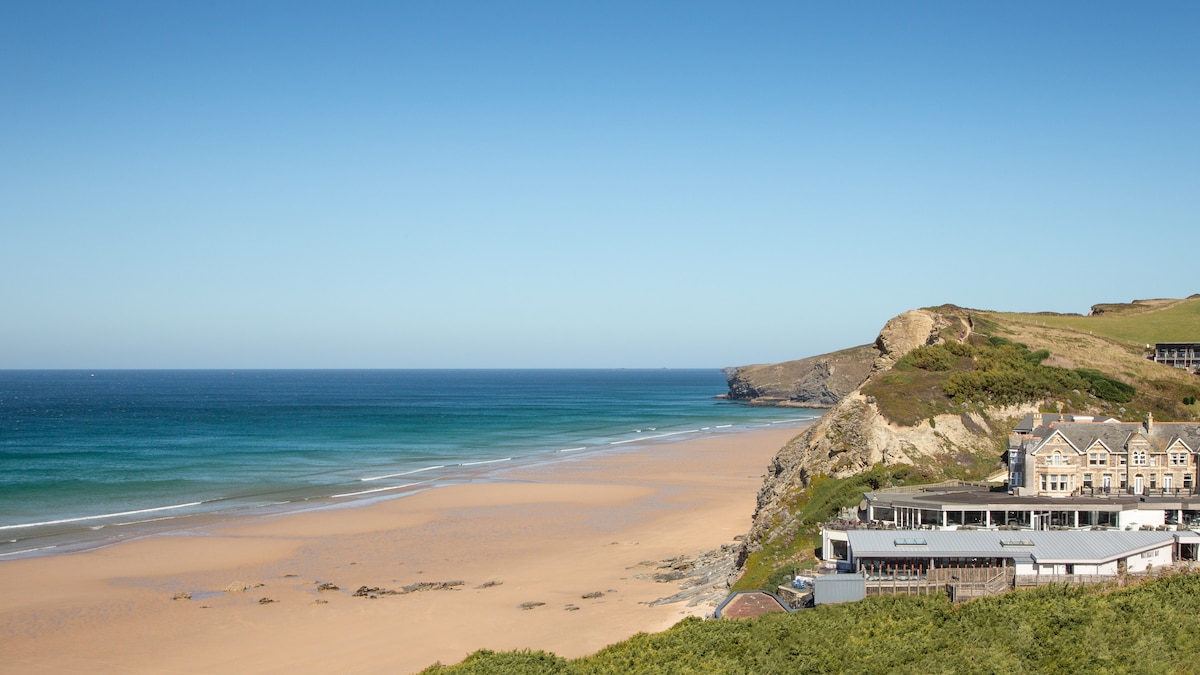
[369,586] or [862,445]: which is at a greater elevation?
[862,445]

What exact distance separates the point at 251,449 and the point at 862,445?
222 ft

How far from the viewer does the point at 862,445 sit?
4403 centimetres

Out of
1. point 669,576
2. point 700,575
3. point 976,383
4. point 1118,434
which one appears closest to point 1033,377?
point 976,383

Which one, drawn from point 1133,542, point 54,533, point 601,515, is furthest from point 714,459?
point 1133,542

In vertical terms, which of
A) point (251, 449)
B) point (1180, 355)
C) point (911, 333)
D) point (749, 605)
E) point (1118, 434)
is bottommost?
point (251, 449)

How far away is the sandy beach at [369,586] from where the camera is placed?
32156 millimetres

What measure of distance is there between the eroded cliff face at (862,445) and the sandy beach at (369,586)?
4987 millimetres

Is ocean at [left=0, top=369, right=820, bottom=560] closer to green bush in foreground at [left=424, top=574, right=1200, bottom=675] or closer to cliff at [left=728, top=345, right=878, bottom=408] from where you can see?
cliff at [left=728, top=345, right=878, bottom=408]

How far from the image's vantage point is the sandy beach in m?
32.2

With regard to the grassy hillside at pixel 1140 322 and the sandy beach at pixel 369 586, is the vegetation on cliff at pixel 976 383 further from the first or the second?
the grassy hillside at pixel 1140 322

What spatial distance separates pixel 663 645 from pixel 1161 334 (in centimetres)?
7440

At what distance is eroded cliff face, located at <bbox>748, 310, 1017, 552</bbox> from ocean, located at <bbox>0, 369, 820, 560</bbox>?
30851 millimetres

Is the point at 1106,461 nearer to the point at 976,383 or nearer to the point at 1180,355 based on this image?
the point at 976,383

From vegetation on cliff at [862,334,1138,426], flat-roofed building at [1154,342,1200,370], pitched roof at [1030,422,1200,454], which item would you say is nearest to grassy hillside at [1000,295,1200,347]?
flat-roofed building at [1154,342,1200,370]
